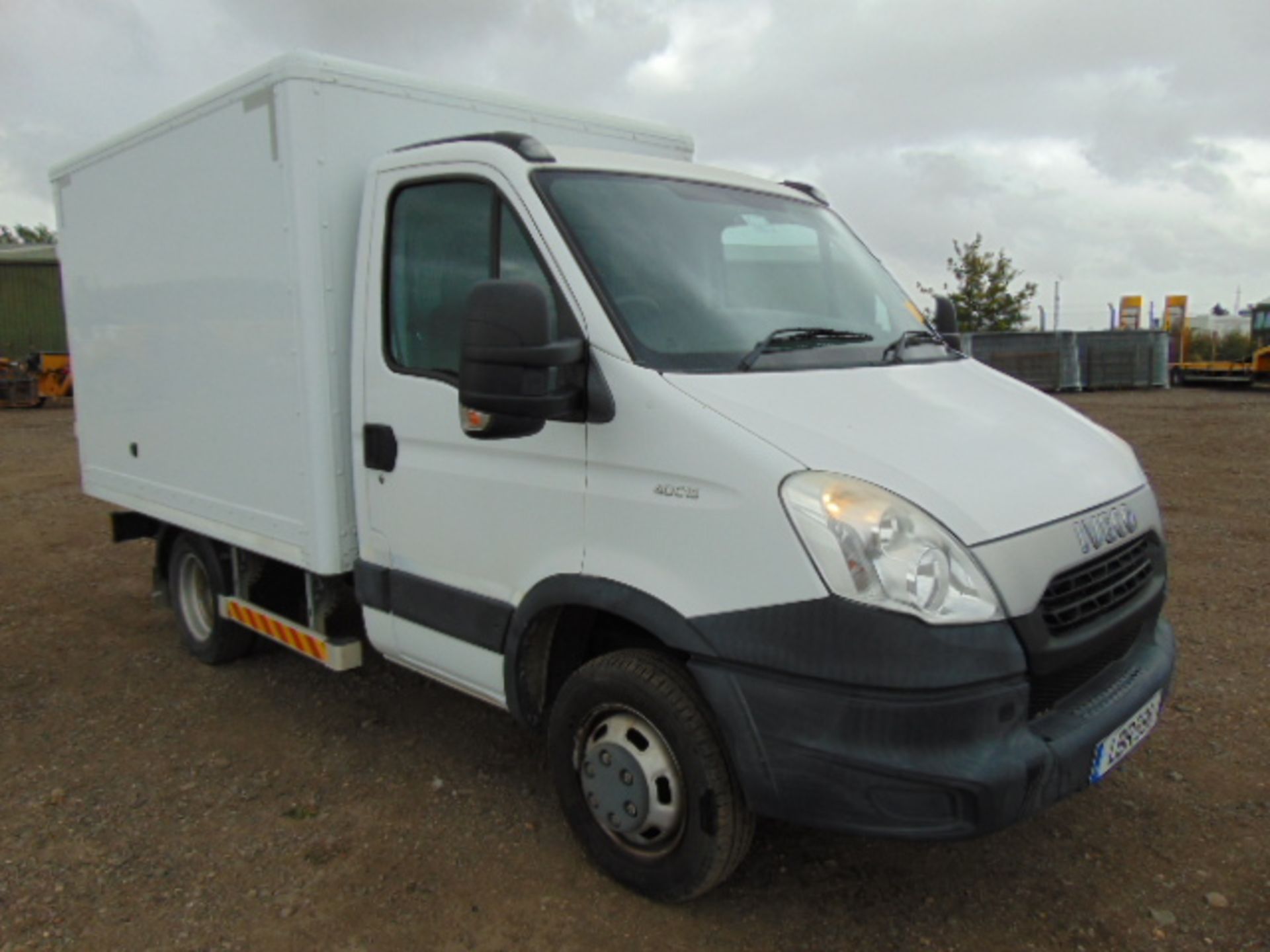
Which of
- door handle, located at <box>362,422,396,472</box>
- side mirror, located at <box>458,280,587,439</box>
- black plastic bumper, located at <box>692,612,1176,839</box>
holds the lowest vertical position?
black plastic bumper, located at <box>692,612,1176,839</box>

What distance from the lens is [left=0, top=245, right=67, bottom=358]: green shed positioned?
27047mm

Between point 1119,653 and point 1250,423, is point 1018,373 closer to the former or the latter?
point 1250,423

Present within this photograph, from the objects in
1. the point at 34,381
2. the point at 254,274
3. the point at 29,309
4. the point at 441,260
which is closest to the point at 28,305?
the point at 29,309

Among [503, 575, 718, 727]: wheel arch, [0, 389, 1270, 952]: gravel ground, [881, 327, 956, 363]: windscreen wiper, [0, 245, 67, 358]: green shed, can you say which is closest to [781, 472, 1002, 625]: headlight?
[503, 575, 718, 727]: wheel arch

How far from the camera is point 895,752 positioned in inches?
97.0

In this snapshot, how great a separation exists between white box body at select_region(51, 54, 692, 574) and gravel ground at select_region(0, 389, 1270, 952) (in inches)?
35.8

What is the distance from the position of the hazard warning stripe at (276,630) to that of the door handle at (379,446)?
0.96 meters

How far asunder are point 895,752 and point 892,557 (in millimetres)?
486

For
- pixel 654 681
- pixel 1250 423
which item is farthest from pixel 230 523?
pixel 1250 423

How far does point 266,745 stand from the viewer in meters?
4.34

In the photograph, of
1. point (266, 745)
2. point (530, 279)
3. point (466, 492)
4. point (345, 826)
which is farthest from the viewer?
point (266, 745)

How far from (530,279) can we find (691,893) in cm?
193

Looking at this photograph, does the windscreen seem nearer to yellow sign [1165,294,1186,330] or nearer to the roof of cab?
the roof of cab

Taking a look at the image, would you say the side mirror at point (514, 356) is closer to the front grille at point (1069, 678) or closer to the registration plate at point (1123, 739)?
the front grille at point (1069, 678)
